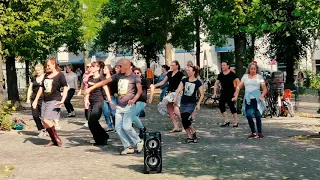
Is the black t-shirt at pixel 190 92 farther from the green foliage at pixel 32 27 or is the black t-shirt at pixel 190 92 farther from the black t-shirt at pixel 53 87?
the green foliage at pixel 32 27

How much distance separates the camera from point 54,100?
11141 mm

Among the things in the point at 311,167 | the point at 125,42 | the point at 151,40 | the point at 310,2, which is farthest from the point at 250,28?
the point at 125,42

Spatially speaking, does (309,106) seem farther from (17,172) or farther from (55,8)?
(17,172)

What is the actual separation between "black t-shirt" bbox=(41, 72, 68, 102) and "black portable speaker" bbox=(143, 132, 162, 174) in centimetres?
350

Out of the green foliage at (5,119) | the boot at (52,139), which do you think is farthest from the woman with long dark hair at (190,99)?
the green foliage at (5,119)

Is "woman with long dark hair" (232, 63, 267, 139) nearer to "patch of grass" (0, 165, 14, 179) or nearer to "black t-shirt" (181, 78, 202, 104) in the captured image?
"black t-shirt" (181, 78, 202, 104)

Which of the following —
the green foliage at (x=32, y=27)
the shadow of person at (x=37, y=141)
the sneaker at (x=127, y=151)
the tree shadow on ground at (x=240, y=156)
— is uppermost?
the green foliage at (x=32, y=27)

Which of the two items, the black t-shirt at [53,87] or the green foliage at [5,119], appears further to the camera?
the green foliage at [5,119]

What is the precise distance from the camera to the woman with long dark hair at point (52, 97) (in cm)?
1102

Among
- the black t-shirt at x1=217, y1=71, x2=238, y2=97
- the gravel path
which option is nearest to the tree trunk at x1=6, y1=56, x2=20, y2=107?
the gravel path

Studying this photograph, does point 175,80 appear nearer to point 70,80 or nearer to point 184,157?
point 184,157

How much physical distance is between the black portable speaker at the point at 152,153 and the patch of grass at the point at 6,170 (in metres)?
2.06

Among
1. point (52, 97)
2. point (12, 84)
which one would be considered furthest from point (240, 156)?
point (12, 84)

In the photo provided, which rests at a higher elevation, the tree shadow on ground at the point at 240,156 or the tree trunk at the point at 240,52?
the tree trunk at the point at 240,52
